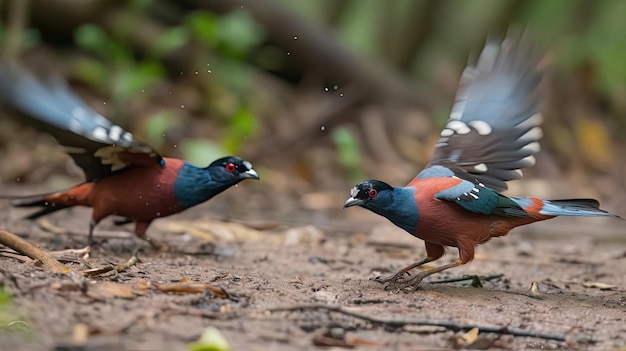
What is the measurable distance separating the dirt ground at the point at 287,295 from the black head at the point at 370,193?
415 millimetres

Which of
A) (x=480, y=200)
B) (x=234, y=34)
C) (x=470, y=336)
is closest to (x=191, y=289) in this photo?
(x=470, y=336)

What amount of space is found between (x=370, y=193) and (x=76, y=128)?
68.3 inches

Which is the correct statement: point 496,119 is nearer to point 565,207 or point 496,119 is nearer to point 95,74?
point 565,207

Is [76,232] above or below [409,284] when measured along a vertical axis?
above

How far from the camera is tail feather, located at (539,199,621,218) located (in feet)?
14.8

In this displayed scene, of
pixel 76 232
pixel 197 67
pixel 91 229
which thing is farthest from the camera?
pixel 197 67

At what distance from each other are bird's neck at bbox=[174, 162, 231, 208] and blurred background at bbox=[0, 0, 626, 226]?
7.91ft

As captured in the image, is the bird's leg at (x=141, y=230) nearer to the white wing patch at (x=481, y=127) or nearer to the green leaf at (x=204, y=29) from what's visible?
the white wing patch at (x=481, y=127)

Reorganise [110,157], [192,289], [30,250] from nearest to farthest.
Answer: [192,289]
[30,250]
[110,157]

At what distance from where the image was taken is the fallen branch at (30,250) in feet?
13.4

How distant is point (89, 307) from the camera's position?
3250 millimetres

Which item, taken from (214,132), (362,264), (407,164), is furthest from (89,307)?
(407,164)

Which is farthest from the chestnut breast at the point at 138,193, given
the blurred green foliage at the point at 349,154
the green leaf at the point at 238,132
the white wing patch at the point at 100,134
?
the blurred green foliage at the point at 349,154

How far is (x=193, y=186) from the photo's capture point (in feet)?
17.8
